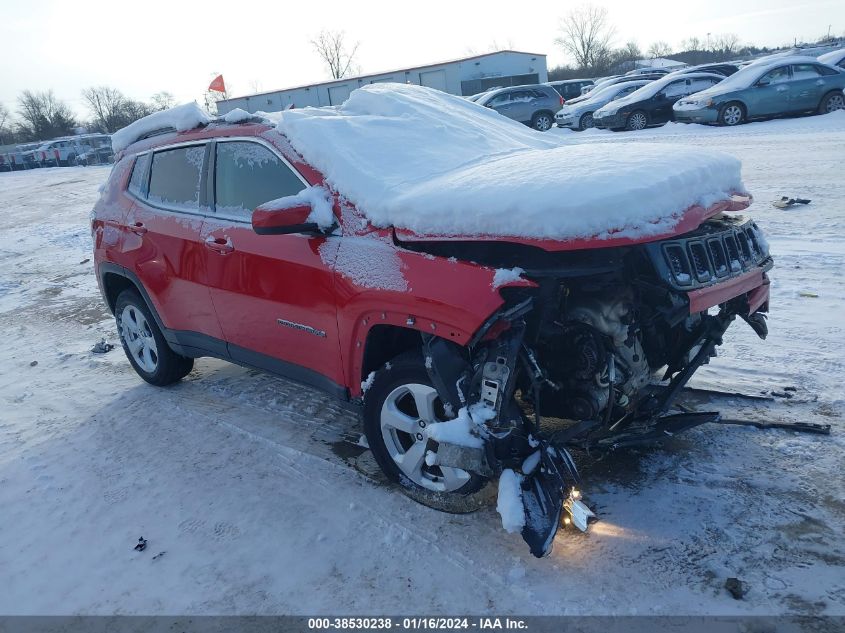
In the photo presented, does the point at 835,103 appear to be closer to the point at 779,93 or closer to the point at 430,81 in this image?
the point at 779,93

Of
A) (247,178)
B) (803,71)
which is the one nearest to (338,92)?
(803,71)

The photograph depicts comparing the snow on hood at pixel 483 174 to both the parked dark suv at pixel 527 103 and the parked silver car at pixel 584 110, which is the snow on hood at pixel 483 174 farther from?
the parked dark suv at pixel 527 103

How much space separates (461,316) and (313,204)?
1034 millimetres

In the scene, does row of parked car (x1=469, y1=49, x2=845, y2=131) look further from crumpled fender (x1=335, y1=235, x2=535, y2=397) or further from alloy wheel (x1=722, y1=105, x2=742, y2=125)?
crumpled fender (x1=335, y1=235, x2=535, y2=397)

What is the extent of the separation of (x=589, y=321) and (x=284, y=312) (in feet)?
5.48

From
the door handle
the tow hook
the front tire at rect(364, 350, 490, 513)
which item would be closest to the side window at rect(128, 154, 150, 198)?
the door handle

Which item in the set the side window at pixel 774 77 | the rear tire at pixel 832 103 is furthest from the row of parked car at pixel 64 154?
the rear tire at pixel 832 103

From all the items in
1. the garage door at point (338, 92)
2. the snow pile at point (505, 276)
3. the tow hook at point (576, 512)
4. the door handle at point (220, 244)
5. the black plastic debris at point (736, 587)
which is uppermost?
the garage door at point (338, 92)

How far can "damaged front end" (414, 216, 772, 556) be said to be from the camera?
8.63 feet

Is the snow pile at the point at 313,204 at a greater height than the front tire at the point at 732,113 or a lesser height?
greater

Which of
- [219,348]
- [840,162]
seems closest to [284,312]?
[219,348]

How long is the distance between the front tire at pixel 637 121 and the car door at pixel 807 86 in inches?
141

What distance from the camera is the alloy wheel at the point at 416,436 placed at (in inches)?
116

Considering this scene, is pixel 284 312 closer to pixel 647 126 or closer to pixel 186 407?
pixel 186 407
